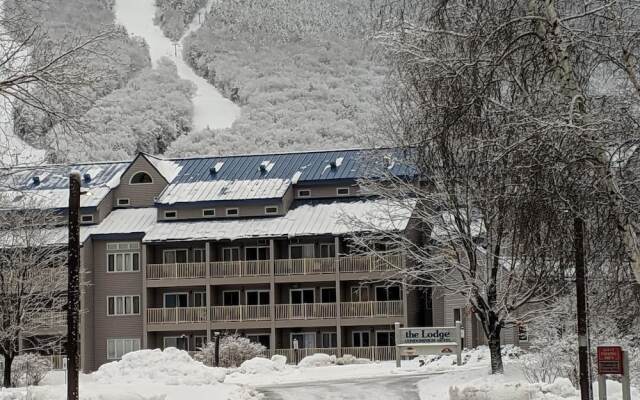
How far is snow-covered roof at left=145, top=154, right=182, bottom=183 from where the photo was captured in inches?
2502

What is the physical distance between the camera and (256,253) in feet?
199

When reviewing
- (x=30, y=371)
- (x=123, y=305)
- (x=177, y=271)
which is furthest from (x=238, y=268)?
(x=30, y=371)

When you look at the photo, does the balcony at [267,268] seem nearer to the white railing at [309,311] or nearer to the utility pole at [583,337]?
the white railing at [309,311]

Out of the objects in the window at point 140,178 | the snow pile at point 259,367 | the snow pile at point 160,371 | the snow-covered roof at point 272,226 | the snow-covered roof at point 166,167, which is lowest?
the snow pile at point 259,367

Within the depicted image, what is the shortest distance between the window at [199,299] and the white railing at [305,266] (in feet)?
16.5

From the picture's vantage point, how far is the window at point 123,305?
6075 centimetres

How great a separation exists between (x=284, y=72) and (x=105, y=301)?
4338 inches

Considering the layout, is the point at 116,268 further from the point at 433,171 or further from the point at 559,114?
the point at 559,114

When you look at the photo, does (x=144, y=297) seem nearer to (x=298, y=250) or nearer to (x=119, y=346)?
(x=119, y=346)

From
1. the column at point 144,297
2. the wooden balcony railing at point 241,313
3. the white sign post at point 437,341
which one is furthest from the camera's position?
the column at point 144,297

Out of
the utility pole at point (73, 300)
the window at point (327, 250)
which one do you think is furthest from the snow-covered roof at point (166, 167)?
the utility pole at point (73, 300)

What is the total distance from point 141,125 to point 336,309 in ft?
301

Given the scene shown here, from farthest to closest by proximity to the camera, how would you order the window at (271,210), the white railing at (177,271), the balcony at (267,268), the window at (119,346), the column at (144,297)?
the window at (271,210) < the window at (119,346) < the white railing at (177,271) < the column at (144,297) < the balcony at (267,268)

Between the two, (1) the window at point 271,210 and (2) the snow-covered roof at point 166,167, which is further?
(2) the snow-covered roof at point 166,167
